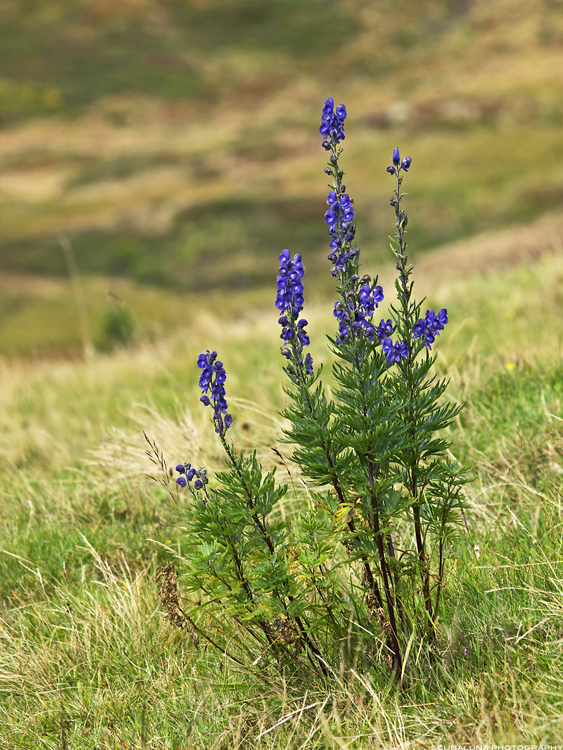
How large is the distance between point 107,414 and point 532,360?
4.28m

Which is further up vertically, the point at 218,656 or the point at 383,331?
the point at 383,331

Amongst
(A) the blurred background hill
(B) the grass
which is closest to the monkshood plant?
(B) the grass

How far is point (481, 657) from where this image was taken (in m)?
2.21

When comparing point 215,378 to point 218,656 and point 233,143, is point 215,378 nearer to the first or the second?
point 218,656

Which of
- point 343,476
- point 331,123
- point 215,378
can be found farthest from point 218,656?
point 331,123

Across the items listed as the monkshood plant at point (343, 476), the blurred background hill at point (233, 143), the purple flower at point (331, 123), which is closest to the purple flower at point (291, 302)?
the monkshood plant at point (343, 476)

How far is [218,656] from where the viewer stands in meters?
2.54

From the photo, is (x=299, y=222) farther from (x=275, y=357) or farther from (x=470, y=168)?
(x=275, y=357)

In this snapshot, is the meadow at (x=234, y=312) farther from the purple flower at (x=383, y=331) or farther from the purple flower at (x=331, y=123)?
the purple flower at (x=331, y=123)

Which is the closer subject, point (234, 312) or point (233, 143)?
point (234, 312)

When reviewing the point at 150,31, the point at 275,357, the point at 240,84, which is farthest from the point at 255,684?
the point at 150,31

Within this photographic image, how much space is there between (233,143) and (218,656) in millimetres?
59777

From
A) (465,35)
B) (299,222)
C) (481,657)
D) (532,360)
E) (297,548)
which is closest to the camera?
(481,657)

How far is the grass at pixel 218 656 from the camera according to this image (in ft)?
6.84
